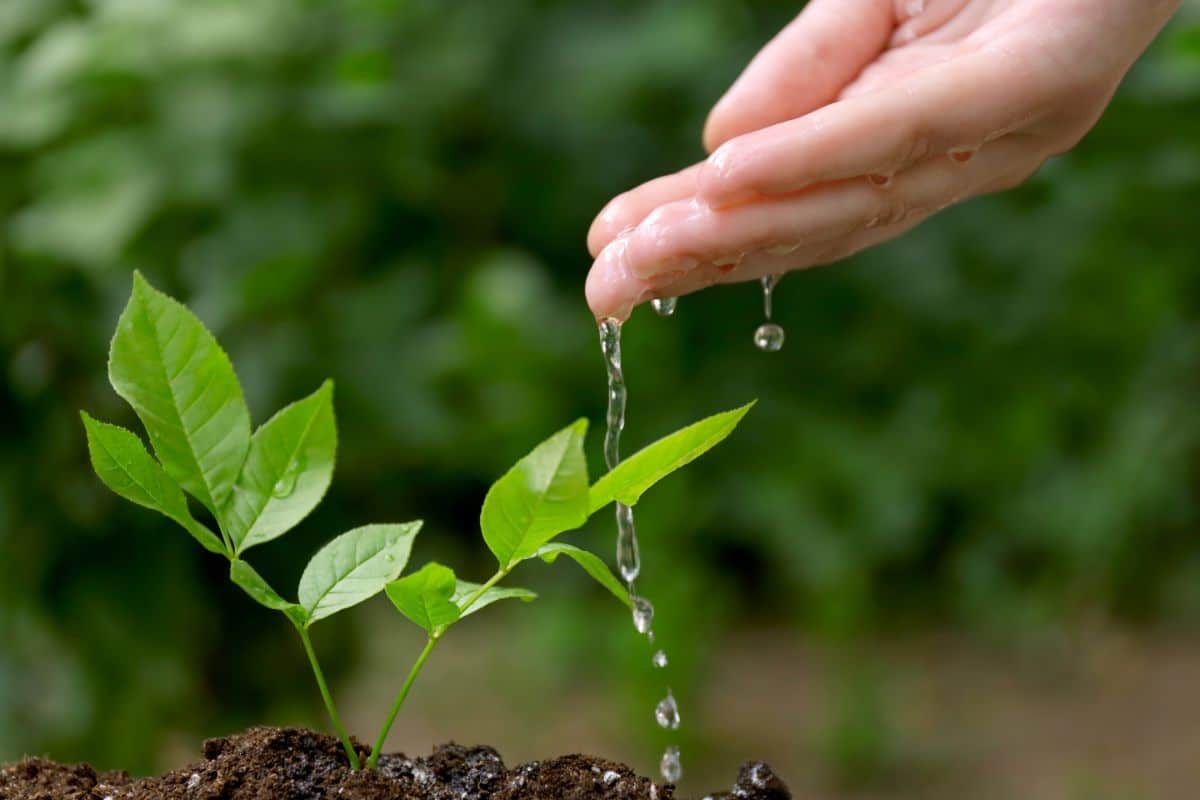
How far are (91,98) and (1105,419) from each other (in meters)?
2.09

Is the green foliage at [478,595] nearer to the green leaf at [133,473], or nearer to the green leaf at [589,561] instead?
the green leaf at [589,561]

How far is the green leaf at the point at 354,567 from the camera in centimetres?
77

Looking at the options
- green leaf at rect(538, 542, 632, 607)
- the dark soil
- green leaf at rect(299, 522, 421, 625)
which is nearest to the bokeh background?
the dark soil

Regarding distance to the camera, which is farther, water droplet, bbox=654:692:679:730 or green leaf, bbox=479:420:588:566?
water droplet, bbox=654:692:679:730

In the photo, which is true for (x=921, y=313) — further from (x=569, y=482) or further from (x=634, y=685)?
(x=569, y=482)

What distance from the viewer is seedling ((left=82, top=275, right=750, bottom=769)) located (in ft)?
2.38

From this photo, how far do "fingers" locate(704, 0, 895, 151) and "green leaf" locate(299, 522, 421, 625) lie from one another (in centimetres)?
57

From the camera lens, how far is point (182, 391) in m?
0.77

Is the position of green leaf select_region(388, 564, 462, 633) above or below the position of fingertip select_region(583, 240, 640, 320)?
below

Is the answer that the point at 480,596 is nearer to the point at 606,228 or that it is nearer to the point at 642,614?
the point at 642,614

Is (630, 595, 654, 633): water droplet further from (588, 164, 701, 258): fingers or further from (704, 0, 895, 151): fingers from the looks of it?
(704, 0, 895, 151): fingers

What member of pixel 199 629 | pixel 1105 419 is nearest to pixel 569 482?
pixel 199 629

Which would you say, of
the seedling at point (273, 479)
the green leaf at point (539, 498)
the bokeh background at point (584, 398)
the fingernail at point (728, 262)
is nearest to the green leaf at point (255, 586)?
the seedling at point (273, 479)

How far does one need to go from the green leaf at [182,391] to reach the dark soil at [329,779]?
0.47ft
